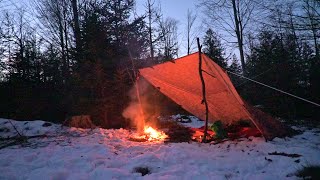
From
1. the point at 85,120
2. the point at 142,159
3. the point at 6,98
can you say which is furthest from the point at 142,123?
the point at 6,98

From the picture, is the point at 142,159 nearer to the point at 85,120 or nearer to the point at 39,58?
the point at 85,120

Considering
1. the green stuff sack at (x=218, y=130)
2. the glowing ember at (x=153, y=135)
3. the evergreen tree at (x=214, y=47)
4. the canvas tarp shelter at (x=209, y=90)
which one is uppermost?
the evergreen tree at (x=214, y=47)

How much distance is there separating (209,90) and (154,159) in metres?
3.63

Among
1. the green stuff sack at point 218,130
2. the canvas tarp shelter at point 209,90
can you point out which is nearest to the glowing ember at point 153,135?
the canvas tarp shelter at point 209,90

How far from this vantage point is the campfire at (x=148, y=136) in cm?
811

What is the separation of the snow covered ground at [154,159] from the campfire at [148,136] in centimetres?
49

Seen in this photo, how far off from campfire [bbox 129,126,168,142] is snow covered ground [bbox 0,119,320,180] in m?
0.49

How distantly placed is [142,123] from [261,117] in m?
4.48

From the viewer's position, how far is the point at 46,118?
14.8 metres

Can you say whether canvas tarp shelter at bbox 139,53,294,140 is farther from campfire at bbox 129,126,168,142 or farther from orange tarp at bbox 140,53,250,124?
campfire at bbox 129,126,168,142

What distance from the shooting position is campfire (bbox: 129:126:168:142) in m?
8.11

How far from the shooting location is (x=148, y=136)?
28.6ft

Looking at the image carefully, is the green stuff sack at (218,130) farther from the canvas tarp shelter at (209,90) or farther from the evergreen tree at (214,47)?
the evergreen tree at (214,47)

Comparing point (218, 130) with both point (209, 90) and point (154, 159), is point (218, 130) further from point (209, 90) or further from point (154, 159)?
point (154, 159)
